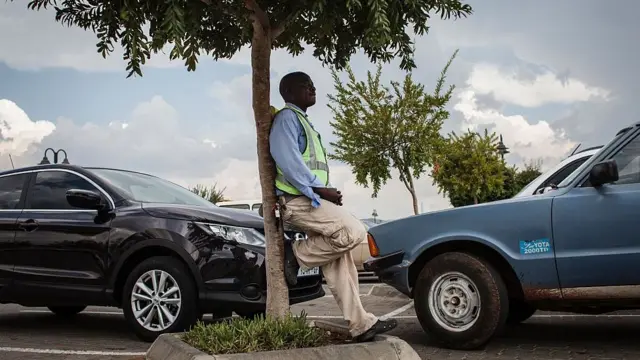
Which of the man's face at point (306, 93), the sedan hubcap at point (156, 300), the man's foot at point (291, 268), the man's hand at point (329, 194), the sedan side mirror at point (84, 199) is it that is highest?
the man's face at point (306, 93)

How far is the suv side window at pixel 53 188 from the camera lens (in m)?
7.46

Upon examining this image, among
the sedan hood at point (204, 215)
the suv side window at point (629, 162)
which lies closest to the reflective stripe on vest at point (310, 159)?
the sedan hood at point (204, 215)

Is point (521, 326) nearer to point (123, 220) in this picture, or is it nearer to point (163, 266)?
point (163, 266)

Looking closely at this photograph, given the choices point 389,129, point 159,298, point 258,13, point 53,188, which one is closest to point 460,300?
point 159,298

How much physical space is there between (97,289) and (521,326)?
14.3ft

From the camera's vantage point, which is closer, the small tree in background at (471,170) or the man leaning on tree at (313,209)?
the man leaning on tree at (313,209)

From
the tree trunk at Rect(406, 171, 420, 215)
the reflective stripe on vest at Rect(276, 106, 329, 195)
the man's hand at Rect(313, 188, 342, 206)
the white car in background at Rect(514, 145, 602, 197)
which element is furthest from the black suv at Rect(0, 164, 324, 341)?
the tree trunk at Rect(406, 171, 420, 215)

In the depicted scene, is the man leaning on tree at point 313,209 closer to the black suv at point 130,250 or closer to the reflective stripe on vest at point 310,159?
the reflective stripe on vest at point 310,159

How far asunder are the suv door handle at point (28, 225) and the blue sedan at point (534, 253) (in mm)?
3837

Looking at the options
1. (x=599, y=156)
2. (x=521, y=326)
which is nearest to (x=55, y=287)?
(x=521, y=326)

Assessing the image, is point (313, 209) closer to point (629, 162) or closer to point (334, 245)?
point (334, 245)

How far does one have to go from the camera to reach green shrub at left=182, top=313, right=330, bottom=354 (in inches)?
177

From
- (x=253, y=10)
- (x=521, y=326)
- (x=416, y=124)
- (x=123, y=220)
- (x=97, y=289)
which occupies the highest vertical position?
(x=416, y=124)

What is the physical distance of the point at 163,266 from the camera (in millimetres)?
6488
